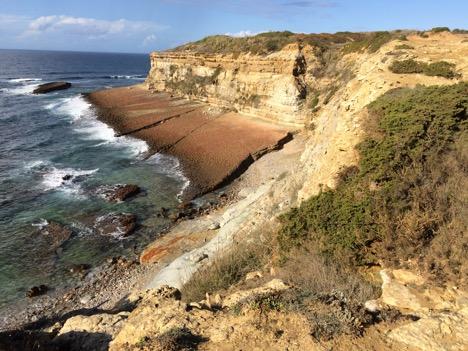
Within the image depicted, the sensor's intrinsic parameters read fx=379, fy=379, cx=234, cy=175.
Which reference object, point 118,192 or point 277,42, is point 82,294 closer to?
point 118,192

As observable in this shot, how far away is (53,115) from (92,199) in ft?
102

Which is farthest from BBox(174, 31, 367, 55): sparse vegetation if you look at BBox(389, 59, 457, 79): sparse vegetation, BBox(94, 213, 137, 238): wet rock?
BBox(94, 213, 137, 238): wet rock

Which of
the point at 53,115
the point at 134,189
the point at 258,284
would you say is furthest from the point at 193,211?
the point at 53,115

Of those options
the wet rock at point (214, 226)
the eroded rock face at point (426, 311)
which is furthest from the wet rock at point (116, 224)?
the eroded rock face at point (426, 311)

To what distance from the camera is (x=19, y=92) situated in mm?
70438

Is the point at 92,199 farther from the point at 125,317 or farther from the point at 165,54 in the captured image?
the point at 165,54

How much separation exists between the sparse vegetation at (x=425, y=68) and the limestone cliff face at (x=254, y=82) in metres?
20.6

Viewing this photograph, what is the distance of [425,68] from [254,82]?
2776cm

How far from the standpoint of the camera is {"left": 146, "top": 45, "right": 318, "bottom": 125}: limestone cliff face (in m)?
38.0

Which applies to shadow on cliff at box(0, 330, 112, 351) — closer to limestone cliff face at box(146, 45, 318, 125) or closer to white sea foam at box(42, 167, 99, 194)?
white sea foam at box(42, 167, 99, 194)

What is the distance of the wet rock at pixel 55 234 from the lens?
66.5ft

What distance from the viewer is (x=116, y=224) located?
22.2 metres

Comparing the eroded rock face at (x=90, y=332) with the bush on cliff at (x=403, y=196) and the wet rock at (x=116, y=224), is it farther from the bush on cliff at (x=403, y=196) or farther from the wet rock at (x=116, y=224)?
the wet rock at (x=116, y=224)

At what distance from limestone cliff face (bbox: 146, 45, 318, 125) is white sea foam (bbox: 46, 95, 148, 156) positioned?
12.9 metres
